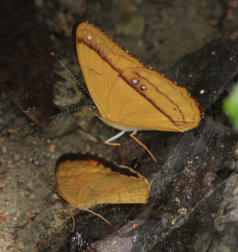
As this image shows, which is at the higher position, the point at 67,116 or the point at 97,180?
the point at 97,180

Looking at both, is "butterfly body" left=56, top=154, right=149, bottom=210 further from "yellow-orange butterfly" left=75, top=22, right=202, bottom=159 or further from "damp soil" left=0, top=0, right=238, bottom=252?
"yellow-orange butterfly" left=75, top=22, right=202, bottom=159

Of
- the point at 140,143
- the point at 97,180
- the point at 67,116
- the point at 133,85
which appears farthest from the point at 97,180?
the point at 67,116

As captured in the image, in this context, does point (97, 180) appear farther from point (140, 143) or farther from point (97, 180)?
point (140, 143)

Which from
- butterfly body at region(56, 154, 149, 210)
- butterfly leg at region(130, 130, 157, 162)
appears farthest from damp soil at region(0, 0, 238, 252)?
butterfly body at region(56, 154, 149, 210)

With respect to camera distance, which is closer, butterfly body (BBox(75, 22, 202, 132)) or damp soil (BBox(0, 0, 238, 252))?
butterfly body (BBox(75, 22, 202, 132))

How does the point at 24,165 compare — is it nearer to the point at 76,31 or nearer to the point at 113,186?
the point at 113,186

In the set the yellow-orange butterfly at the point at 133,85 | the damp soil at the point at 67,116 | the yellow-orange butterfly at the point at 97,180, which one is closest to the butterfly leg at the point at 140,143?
the damp soil at the point at 67,116

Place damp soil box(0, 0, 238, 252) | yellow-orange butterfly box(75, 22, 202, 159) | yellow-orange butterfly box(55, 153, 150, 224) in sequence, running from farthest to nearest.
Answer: damp soil box(0, 0, 238, 252), yellow-orange butterfly box(75, 22, 202, 159), yellow-orange butterfly box(55, 153, 150, 224)
